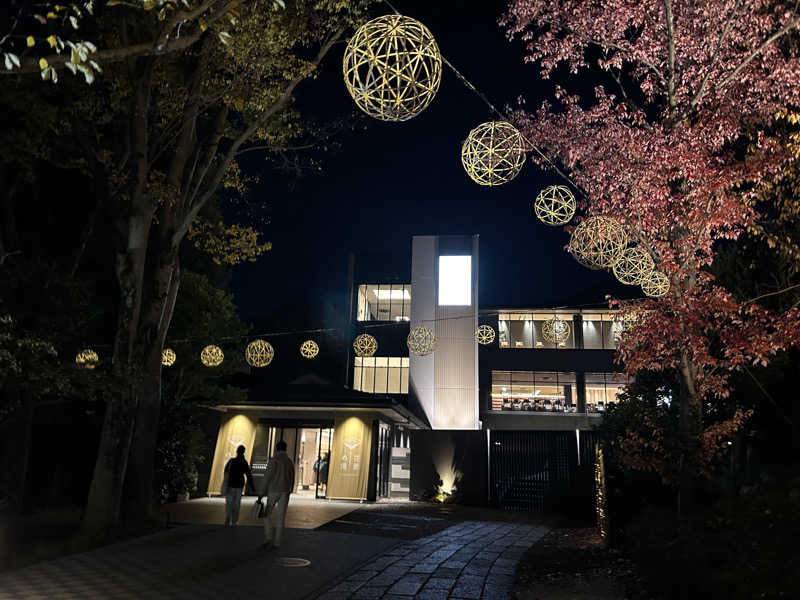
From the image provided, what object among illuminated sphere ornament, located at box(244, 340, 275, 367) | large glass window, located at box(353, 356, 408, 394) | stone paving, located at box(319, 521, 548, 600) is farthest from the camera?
large glass window, located at box(353, 356, 408, 394)

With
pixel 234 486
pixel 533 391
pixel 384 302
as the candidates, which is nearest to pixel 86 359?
pixel 234 486

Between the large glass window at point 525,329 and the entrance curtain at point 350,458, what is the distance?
20.3 m

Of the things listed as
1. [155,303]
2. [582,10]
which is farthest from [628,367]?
[155,303]

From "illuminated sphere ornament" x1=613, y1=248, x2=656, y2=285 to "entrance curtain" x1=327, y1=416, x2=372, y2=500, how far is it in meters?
11.4

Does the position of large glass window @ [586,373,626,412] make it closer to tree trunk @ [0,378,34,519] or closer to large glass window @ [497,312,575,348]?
large glass window @ [497,312,575,348]

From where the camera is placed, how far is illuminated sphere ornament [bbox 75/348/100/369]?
30.6ft

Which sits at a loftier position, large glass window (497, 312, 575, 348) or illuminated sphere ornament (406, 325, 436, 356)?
large glass window (497, 312, 575, 348)

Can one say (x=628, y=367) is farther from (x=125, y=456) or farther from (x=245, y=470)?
(x=125, y=456)

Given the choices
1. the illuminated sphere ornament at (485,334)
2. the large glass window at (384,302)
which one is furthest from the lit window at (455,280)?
the illuminated sphere ornament at (485,334)

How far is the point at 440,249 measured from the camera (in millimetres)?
33469

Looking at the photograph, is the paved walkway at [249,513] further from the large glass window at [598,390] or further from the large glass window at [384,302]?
the large glass window at [598,390]

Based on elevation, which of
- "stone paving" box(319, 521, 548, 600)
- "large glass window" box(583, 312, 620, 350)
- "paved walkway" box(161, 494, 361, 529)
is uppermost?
"large glass window" box(583, 312, 620, 350)

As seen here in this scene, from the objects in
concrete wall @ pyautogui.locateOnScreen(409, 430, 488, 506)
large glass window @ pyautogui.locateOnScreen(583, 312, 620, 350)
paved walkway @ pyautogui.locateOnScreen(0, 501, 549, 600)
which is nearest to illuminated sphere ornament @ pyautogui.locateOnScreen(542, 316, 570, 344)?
concrete wall @ pyautogui.locateOnScreen(409, 430, 488, 506)

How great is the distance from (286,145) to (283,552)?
841cm
